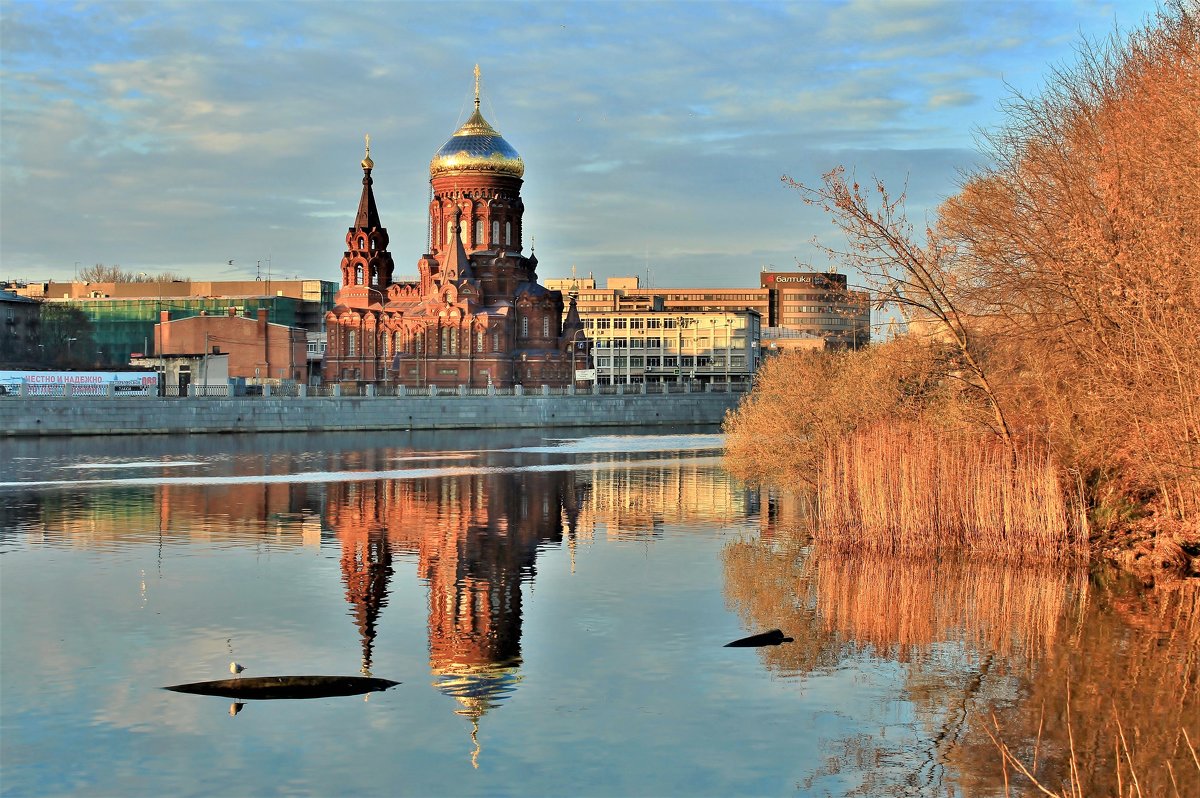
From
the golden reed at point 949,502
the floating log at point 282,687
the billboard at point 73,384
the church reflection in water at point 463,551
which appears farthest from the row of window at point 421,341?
the floating log at point 282,687

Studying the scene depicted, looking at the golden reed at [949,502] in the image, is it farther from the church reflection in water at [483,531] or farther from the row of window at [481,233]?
the row of window at [481,233]

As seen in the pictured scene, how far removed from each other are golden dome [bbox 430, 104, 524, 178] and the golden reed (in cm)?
7631

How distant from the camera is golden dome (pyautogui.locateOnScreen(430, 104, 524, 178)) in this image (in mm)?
96438

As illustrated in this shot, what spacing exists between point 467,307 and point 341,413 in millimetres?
21134

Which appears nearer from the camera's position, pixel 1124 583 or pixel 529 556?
pixel 1124 583

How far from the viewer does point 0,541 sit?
88.7ft

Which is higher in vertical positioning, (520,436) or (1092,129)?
(1092,129)

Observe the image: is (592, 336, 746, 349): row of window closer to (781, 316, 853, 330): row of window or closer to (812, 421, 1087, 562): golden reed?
(781, 316, 853, 330): row of window

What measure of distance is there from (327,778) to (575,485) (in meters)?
28.1

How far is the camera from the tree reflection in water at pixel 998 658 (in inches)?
484

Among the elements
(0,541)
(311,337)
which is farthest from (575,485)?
(311,337)

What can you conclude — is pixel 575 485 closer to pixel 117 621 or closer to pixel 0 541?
pixel 0 541

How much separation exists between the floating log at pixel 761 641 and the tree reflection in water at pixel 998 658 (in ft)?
0.69

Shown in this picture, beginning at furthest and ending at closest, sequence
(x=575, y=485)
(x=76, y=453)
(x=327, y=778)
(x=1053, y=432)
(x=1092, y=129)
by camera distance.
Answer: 1. (x=76, y=453)
2. (x=575, y=485)
3. (x=1092, y=129)
4. (x=1053, y=432)
5. (x=327, y=778)
